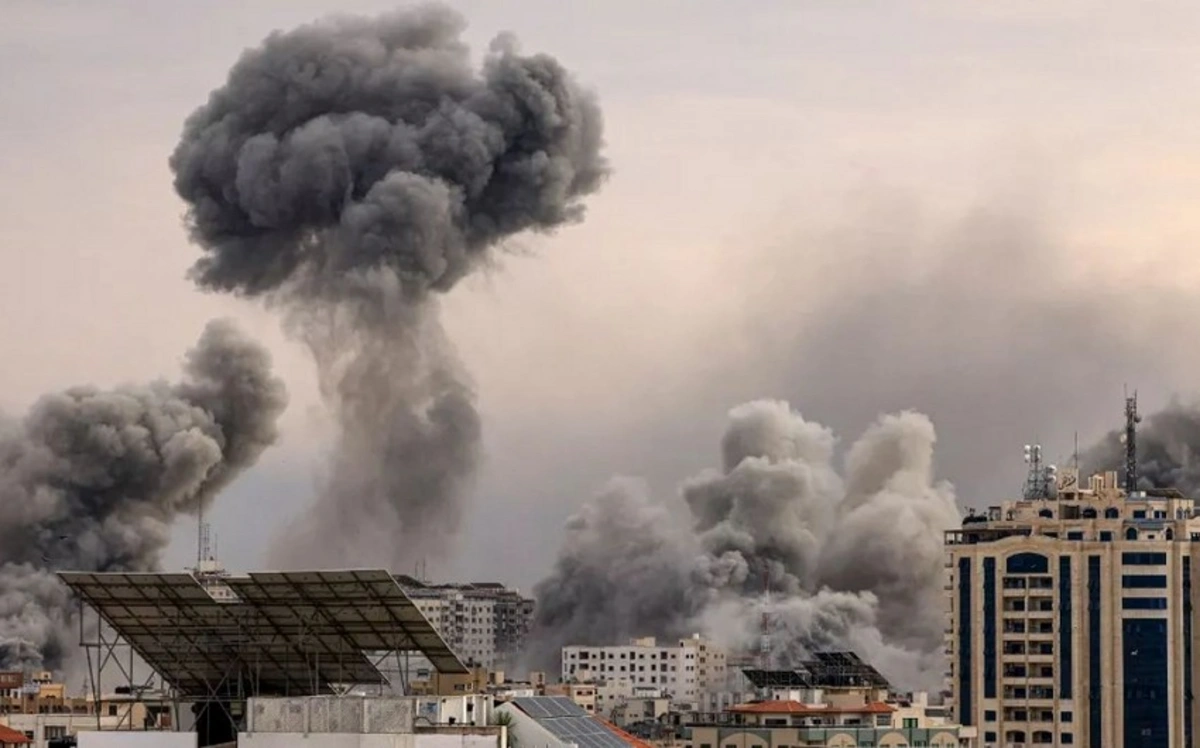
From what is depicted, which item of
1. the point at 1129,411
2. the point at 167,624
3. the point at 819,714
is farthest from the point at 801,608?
the point at 167,624

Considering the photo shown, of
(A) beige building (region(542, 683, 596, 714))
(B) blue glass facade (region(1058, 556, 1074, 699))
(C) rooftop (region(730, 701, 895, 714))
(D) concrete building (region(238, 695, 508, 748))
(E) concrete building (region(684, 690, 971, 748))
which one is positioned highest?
(B) blue glass facade (region(1058, 556, 1074, 699))

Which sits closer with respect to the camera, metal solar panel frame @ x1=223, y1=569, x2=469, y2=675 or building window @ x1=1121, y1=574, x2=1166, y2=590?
metal solar panel frame @ x1=223, y1=569, x2=469, y2=675

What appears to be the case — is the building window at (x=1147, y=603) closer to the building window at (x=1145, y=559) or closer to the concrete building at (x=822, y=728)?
the building window at (x=1145, y=559)

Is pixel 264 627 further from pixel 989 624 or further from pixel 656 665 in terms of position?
pixel 656 665

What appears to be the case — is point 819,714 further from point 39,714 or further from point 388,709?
point 388,709

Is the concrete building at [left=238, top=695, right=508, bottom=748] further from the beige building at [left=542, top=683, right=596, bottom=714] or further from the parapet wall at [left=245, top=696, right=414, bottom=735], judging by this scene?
the beige building at [left=542, top=683, right=596, bottom=714]

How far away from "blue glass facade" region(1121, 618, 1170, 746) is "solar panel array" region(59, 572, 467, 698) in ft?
228

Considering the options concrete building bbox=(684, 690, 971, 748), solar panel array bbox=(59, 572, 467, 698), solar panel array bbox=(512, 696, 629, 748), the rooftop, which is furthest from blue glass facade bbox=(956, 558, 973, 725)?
solar panel array bbox=(59, 572, 467, 698)

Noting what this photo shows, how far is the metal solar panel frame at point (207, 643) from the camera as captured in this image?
53.3m

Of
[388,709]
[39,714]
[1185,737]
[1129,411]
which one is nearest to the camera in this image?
[388,709]

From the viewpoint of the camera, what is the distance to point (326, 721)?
48781 mm

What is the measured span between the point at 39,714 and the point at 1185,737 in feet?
144

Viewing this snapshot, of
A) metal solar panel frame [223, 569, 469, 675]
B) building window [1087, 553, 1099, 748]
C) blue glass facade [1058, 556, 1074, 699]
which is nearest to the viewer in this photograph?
metal solar panel frame [223, 569, 469, 675]

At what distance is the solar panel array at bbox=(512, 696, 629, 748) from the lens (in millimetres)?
52562
